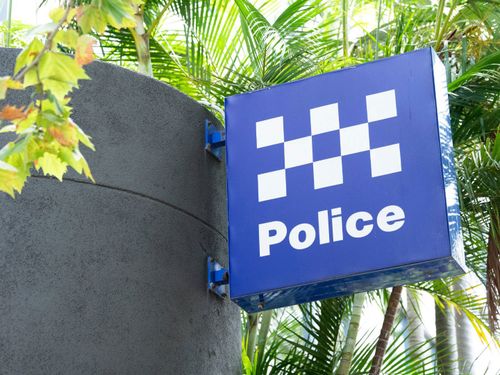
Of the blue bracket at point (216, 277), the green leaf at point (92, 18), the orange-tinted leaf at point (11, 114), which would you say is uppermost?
the green leaf at point (92, 18)

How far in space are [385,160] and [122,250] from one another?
54.0 inches

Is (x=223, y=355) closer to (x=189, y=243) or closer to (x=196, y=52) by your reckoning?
(x=189, y=243)

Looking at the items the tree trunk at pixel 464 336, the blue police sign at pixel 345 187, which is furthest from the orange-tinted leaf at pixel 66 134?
the tree trunk at pixel 464 336

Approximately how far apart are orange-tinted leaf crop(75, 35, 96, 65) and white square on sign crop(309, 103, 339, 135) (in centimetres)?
247

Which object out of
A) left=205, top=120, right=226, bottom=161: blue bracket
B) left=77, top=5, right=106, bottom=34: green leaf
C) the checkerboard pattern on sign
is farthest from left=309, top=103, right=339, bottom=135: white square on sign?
left=77, top=5, right=106, bottom=34: green leaf

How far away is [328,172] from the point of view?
18.5ft

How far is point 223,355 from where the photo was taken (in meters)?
6.18

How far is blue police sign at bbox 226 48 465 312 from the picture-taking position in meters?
5.32

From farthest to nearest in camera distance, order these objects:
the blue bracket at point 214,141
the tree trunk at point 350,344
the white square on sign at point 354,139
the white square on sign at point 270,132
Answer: the tree trunk at point 350,344, the blue bracket at point 214,141, the white square on sign at point 270,132, the white square on sign at point 354,139

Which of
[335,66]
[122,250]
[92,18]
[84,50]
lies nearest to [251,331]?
[335,66]

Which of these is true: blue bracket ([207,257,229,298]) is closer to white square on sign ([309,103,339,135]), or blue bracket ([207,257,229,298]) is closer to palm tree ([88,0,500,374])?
white square on sign ([309,103,339,135])

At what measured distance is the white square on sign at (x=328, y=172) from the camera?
5.60 m

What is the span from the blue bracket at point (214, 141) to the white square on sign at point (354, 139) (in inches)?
37.0

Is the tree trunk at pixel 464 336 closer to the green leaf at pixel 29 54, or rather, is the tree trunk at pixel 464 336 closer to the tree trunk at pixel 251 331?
the tree trunk at pixel 251 331
